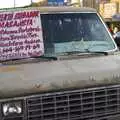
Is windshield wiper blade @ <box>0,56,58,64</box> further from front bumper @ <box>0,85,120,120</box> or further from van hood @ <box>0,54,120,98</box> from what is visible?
front bumper @ <box>0,85,120,120</box>

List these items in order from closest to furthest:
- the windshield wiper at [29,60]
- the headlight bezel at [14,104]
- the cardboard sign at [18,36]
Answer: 1. the headlight bezel at [14,104]
2. the windshield wiper at [29,60]
3. the cardboard sign at [18,36]

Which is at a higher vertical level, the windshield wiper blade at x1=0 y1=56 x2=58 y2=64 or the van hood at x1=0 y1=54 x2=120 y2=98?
the windshield wiper blade at x1=0 y1=56 x2=58 y2=64

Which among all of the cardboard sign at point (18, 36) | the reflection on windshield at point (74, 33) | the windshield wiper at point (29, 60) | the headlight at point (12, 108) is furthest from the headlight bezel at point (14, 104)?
the reflection on windshield at point (74, 33)

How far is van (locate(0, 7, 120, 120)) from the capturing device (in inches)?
179

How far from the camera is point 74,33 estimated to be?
5.96m

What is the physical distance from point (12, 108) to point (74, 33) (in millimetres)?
1764

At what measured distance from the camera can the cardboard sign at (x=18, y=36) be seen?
17.5 feet

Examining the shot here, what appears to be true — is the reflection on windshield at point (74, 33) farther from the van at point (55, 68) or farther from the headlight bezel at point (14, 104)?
the headlight bezel at point (14, 104)

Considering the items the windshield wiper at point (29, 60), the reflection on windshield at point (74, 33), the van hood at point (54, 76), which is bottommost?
the van hood at point (54, 76)

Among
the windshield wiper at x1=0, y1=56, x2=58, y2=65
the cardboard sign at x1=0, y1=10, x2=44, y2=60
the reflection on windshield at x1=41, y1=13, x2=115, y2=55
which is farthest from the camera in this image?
the reflection on windshield at x1=41, y1=13, x2=115, y2=55

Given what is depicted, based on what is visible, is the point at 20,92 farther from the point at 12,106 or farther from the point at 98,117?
the point at 98,117

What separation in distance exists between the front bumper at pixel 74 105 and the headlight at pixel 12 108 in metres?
0.03

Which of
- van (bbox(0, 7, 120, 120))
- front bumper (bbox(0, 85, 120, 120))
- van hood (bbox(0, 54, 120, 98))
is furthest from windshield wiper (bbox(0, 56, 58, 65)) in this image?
front bumper (bbox(0, 85, 120, 120))

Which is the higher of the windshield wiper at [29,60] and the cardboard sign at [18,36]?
the cardboard sign at [18,36]
